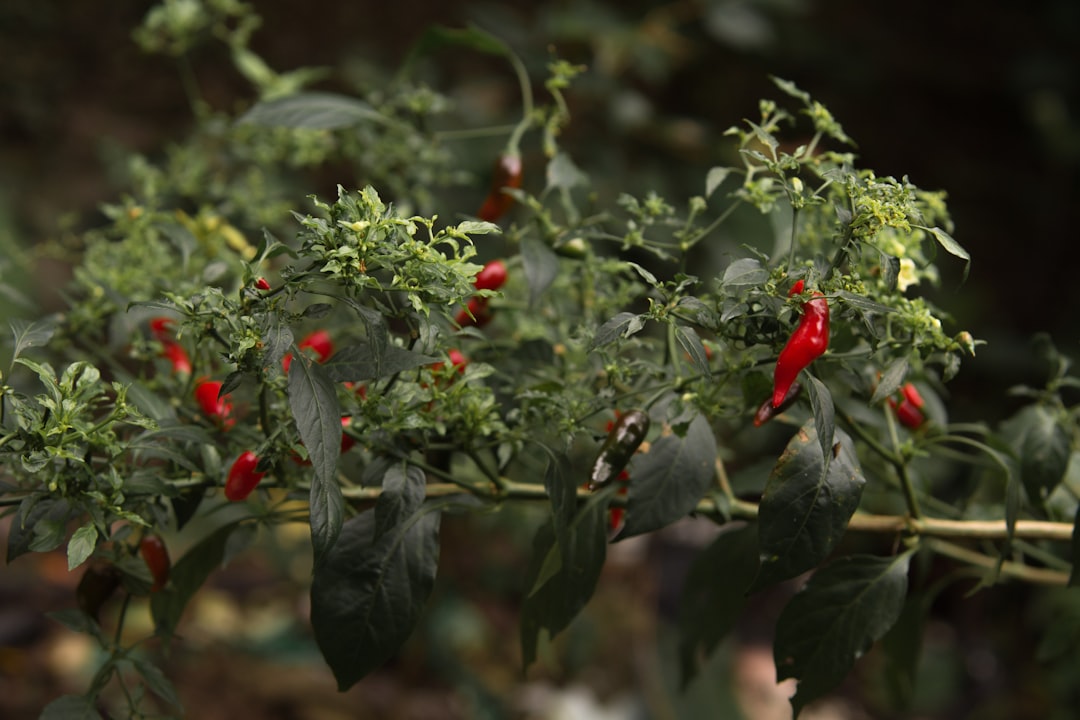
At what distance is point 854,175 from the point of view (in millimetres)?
521

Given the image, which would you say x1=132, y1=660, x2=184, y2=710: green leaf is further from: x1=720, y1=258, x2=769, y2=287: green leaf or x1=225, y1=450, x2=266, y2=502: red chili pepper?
x1=720, y1=258, x2=769, y2=287: green leaf

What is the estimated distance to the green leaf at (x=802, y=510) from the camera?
0.54m

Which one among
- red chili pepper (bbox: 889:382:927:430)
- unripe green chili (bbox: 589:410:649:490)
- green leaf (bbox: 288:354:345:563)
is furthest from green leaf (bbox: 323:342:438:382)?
red chili pepper (bbox: 889:382:927:430)

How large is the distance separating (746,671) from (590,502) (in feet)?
5.19

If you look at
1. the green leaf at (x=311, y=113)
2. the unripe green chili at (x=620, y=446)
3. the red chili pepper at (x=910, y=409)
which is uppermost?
the green leaf at (x=311, y=113)

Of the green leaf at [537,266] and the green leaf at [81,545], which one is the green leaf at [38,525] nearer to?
the green leaf at [81,545]

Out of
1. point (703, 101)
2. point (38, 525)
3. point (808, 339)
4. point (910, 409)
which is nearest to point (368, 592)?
point (38, 525)

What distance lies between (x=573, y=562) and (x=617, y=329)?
17 cm

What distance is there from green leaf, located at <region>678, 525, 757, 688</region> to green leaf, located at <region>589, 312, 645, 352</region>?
25cm

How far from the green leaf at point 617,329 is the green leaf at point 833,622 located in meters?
0.21

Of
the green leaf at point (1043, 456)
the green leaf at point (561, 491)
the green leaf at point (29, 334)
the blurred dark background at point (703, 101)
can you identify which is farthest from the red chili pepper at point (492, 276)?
the blurred dark background at point (703, 101)

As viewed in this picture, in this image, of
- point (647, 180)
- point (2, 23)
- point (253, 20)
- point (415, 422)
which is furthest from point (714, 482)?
point (2, 23)

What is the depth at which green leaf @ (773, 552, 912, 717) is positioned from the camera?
23.9 inches

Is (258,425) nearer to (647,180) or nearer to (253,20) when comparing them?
(253,20)
